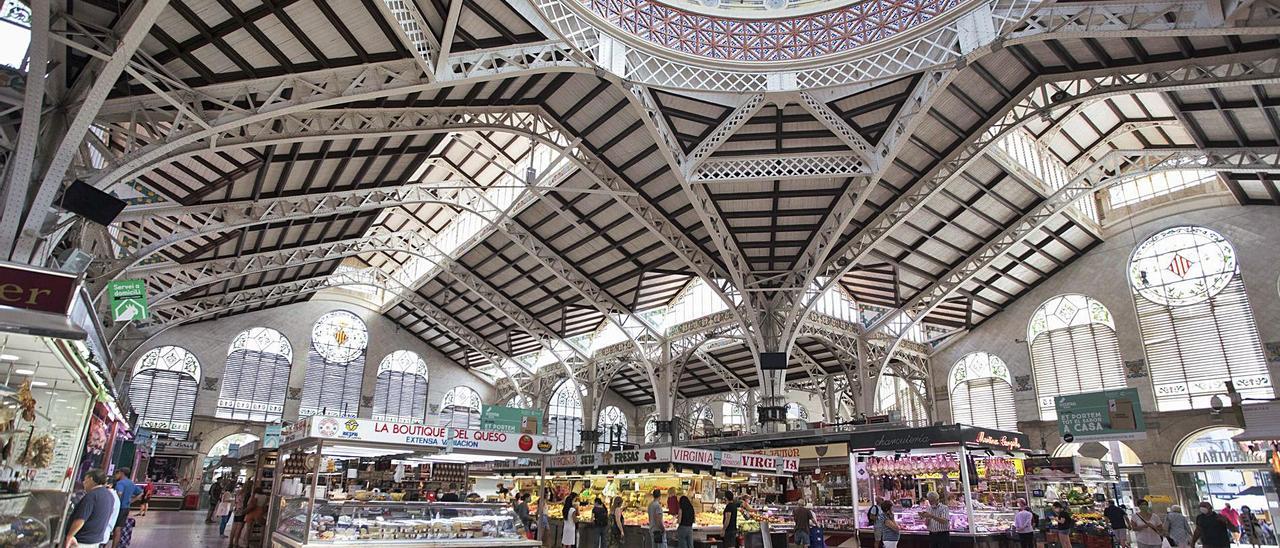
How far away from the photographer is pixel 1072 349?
26.8 meters

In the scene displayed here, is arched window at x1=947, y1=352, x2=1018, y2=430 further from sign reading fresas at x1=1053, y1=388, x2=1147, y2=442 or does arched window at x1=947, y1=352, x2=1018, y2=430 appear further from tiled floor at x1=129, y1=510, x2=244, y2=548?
tiled floor at x1=129, y1=510, x2=244, y2=548

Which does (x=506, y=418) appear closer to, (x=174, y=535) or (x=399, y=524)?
(x=174, y=535)

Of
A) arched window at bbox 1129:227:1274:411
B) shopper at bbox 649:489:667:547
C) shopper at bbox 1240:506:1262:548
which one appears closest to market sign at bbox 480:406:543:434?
shopper at bbox 649:489:667:547

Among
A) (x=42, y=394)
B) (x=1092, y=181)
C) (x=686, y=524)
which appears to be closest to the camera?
(x=42, y=394)

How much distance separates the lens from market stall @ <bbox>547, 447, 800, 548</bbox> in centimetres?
1649

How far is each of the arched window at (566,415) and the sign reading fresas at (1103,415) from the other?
29.2 meters

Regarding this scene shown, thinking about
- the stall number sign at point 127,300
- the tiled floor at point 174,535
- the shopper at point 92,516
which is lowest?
the tiled floor at point 174,535

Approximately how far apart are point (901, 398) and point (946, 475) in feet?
59.7

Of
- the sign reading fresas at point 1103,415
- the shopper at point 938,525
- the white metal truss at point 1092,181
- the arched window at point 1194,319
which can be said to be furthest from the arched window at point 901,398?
the shopper at point 938,525

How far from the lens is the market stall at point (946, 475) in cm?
1588

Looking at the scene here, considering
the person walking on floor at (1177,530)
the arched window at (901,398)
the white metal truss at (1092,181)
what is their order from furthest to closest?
the arched window at (901,398) < the white metal truss at (1092,181) < the person walking on floor at (1177,530)

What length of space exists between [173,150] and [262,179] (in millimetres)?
5103

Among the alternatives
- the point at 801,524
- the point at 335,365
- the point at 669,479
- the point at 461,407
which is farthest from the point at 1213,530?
the point at 335,365

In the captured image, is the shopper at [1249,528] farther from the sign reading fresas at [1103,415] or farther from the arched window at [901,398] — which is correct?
the arched window at [901,398]
